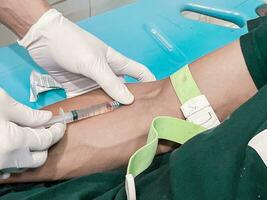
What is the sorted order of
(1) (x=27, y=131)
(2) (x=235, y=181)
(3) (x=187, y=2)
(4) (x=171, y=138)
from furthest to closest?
1. (3) (x=187, y=2)
2. (4) (x=171, y=138)
3. (1) (x=27, y=131)
4. (2) (x=235, y=181)

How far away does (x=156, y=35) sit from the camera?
128 centimetres

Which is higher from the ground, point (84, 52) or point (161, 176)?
point (84, 52)

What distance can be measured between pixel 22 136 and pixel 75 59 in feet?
1.01

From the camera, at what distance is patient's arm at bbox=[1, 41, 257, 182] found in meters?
0.83

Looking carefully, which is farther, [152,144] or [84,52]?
[84,52]

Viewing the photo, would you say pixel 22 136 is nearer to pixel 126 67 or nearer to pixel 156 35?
pixel 126 67

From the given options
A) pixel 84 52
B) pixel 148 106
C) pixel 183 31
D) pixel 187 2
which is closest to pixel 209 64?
pixel 148 106

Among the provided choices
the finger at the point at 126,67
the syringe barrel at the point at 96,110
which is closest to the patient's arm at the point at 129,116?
the syringe barrel at the point at 96,110

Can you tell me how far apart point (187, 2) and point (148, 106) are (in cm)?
62

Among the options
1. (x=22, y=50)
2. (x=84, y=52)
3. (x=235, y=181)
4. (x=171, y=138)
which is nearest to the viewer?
(x=235, y=181)

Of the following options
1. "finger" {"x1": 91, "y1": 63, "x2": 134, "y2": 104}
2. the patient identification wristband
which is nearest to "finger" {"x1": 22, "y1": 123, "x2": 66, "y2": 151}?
"finger" {"x1": 91, "y1": 63, "x2": 134, "y2": 104}

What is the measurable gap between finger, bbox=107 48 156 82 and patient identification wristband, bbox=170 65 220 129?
16 cm

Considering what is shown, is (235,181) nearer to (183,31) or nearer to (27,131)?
(27,131)

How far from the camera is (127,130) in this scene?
0.87 meters
